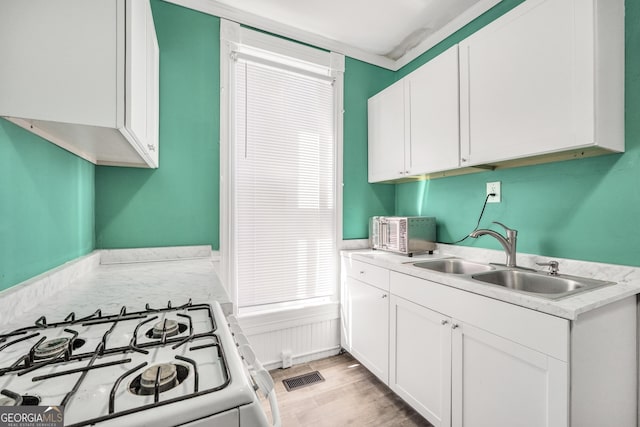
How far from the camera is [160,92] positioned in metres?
1.89

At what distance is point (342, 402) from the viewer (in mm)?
1801

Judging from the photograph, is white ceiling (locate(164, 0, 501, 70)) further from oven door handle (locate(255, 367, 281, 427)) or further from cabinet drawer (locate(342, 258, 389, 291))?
oven door handle (locate(255, 367, 281, 427))

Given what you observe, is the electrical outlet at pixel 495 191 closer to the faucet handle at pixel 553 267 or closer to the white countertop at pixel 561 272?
the white countertop at pixel 561 272

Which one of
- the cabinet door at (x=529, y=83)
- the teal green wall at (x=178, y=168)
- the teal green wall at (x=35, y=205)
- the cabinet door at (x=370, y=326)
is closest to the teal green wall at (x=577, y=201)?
the cabinet door at (x=529, y=83)

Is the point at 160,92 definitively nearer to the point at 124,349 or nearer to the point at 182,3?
the point at 182,3

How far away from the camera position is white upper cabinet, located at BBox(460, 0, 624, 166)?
1.19 m

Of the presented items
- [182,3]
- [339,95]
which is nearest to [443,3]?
[339,95]

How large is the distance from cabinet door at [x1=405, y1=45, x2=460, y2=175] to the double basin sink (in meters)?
0.67

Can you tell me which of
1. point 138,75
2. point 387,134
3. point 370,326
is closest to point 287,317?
point 370,326

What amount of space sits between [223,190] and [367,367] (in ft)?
5.57

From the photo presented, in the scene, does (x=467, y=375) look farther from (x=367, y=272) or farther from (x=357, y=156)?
(x=357, y=156)

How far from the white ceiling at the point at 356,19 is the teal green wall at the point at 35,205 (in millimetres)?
1485

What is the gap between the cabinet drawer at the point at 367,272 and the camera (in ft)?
6.16

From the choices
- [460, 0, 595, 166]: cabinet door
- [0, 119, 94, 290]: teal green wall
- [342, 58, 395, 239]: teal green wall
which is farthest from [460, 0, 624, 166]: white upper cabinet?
[0, 119, 94, 290]: teal green wall
